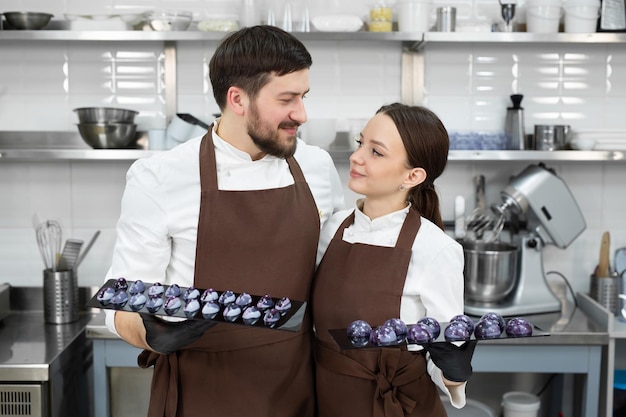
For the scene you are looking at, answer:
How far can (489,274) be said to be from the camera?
9.86 feet

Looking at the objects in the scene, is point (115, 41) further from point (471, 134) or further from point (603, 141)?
point (603, 141)

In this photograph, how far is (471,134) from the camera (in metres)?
3.14

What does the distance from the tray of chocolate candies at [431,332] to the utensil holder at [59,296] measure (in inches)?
70.8

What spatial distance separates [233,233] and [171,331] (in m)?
0.31

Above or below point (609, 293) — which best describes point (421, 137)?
above

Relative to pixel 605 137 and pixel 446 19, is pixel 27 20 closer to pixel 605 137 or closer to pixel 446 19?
pixel 446 19

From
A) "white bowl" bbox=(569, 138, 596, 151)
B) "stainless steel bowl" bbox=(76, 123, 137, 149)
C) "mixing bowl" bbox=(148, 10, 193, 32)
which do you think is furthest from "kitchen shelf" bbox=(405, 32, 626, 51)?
"stainless steel bowl" bbox=(76, 123, 137, 149)

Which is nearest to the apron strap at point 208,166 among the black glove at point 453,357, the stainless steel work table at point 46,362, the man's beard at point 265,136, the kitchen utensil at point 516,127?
the man's beard at point 265,136

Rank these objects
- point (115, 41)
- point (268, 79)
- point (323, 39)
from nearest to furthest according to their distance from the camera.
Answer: point (268, 79)
point (323, 39)
point (115, 41)

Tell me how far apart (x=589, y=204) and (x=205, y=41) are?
1.82 meters

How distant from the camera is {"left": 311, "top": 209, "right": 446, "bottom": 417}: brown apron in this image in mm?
1790

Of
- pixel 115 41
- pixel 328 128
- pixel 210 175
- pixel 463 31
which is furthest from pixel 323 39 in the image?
pixel 210 175

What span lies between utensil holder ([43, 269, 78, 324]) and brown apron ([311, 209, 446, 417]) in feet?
5.14

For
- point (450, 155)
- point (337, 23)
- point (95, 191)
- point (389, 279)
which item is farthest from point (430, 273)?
point (95, 191)
